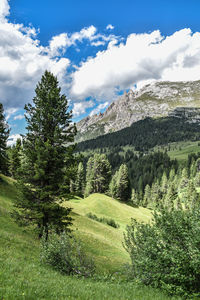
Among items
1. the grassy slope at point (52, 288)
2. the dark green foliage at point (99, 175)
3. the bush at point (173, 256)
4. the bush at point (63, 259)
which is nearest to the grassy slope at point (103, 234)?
the bush at point (63, 259)

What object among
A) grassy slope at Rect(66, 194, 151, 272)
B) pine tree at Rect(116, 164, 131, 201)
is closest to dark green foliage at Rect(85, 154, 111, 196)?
pine tree at Rect(116, 164, 131, 201)

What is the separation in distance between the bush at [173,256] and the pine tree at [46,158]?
9.26 meters

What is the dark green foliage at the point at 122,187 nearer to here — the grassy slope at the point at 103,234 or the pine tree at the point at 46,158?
the grassy slope at the point at 103,234

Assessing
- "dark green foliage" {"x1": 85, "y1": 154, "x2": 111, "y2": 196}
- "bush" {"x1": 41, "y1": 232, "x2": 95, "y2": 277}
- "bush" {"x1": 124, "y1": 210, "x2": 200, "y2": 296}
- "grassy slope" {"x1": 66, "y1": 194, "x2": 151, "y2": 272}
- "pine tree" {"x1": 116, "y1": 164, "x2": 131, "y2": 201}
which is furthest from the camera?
"dark green foliage" {"x1": 85, "y1": 154, "x2": 111, "y2": 196}

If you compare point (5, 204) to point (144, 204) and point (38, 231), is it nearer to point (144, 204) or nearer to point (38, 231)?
point (38, 231)

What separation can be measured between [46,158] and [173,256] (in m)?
12.8

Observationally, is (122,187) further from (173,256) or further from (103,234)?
(173,256)

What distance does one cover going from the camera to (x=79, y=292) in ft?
24.3

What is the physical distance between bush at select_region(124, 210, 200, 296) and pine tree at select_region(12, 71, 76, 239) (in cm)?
926

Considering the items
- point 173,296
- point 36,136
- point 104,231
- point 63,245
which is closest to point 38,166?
point 36,136

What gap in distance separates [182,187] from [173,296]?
138 meters

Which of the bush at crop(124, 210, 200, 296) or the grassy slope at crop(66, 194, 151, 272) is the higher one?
the bush at crop(124, 210, 200, 296)

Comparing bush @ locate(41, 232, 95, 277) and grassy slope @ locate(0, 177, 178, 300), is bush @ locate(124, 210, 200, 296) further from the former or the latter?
bush @ locate(41, 232, 95, 277)

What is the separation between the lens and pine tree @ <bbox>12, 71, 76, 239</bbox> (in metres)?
16.9
